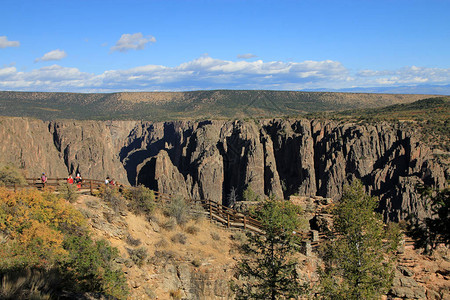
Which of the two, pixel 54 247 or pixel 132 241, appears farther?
pixel 132 241

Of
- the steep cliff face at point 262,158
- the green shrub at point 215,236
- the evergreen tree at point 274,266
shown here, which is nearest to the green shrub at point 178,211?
the green shrub at point 215,236

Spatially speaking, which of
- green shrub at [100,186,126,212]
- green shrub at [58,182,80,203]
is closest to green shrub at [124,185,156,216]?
green shrub at [100,186,126,212]

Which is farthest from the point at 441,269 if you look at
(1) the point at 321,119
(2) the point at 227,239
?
(1) the point at 321,119

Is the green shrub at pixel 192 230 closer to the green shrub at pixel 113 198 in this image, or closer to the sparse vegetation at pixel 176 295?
the green shrub at pixel 113 198

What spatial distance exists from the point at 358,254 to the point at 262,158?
219ft

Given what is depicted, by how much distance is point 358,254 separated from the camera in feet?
46.5

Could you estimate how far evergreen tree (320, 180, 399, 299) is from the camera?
1316 centimetres

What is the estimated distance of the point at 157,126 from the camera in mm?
143500

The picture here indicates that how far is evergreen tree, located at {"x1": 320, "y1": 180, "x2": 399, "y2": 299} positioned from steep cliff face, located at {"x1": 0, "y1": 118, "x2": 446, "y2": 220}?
142ft

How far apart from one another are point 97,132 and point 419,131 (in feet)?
249

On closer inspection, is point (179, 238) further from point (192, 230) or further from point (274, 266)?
point (274, 266)

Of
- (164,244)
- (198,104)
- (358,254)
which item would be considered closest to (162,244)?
(164,244)

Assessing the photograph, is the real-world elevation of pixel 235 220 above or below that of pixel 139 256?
below

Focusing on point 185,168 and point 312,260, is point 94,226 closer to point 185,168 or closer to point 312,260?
point 312,260
